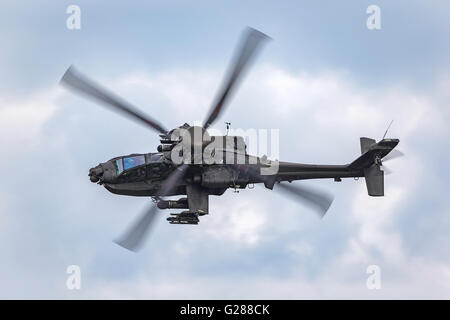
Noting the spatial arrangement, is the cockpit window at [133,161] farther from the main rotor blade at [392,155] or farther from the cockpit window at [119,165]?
the main rotor blade at [392,155]

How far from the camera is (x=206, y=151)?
137 ft

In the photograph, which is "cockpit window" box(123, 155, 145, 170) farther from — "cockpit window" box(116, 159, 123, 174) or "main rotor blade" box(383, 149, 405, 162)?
"main rotor blade" box(383, 149, 405, 162)

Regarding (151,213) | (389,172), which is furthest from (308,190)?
(151,213)

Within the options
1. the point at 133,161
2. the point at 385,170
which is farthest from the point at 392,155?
the point at 133,161

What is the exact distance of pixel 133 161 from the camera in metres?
42.4

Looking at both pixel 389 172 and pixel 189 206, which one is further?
pixel 389 172

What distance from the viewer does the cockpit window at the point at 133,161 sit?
42.3 meters

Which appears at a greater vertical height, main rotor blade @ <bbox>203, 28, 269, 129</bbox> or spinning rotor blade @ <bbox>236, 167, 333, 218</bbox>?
main rotor blade @ <bbox>203, 28, 269, 129</bbox>

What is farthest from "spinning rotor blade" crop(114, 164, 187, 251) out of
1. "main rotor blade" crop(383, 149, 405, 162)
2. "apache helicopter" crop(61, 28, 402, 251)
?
"main rotor blade" crop(383, 149, 405, 162)

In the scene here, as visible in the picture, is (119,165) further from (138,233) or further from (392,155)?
(392,155)

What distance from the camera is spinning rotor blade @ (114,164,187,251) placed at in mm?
40500

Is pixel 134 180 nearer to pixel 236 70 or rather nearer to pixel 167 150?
pixel 167 150

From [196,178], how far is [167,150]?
2.21 m

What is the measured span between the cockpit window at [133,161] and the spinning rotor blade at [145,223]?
1.64 metres
